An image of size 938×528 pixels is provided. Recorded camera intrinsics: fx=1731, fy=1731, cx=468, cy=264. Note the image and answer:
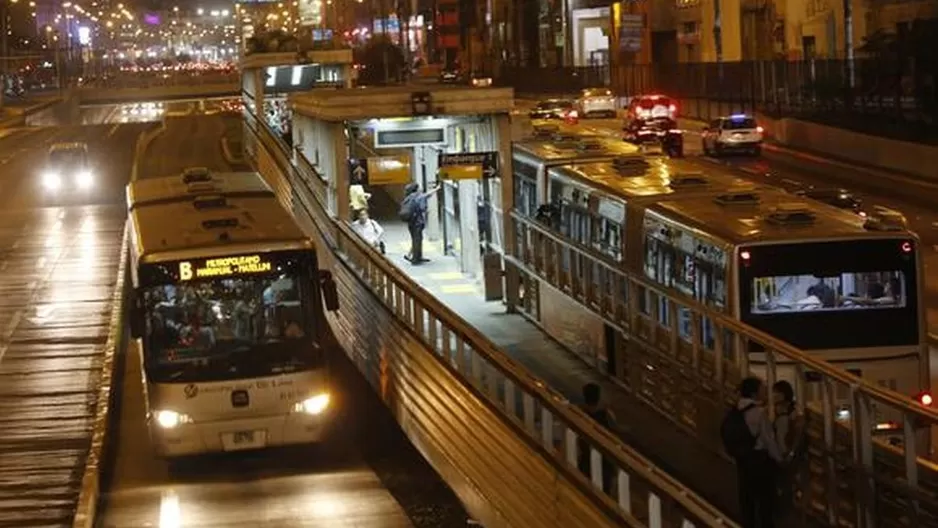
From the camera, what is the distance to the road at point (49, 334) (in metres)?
18.4

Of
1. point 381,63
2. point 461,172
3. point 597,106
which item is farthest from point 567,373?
point 381,63

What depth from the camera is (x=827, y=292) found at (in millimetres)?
17375

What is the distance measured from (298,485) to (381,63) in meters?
107

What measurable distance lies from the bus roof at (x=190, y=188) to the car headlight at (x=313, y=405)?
14.6ft

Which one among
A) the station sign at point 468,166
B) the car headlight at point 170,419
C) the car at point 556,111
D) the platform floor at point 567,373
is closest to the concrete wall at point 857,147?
the car at point 556,111

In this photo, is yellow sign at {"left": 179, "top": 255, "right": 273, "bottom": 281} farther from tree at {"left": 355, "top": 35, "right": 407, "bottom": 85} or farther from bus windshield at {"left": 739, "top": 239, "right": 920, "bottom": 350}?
tree at {"left": 355, "top": 35, "right": 407, "bottom": 85}

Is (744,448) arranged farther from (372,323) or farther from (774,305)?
(372,323)

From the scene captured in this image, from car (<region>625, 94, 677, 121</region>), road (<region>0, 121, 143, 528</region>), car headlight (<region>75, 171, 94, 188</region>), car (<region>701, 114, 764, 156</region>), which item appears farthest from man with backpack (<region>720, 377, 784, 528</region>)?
car (<region>625, 94, 677, 121</region>)

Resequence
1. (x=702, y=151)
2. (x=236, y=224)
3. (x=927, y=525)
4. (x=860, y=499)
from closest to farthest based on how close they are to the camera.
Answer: (x=927, y=525)
(x=860, y=499)
(x=236, y=224)
(x=702, y=151)

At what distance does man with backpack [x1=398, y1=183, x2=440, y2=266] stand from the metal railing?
4.95m

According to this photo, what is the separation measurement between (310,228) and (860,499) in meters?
18.3

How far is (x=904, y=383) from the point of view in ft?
56.1

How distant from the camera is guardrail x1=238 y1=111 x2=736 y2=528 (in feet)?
32.4

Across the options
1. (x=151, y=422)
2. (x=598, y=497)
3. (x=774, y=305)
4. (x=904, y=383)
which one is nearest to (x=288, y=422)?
(x=151, y=422)
